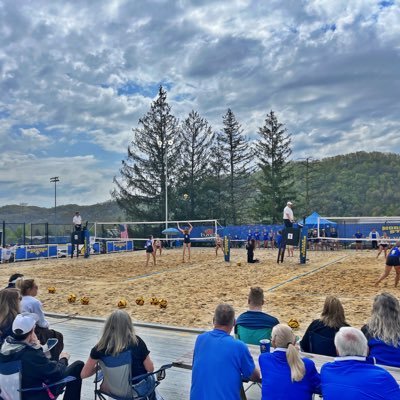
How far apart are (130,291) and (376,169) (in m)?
70.0

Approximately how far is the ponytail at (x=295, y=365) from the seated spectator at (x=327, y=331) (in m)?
0.99

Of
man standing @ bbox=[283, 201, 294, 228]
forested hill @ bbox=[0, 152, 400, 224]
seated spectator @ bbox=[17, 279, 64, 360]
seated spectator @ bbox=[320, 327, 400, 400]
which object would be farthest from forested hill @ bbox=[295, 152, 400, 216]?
seated spectator @ bbox=[320, 327, 400, 400]

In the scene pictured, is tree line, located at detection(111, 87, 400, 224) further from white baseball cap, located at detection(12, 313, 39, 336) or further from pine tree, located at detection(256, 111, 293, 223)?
white baseball cap, located at detection(12, 313, 39, 336)

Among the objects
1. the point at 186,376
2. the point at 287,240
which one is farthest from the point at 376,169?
the point at 186,376

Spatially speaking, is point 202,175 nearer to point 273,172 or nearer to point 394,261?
point 273,172

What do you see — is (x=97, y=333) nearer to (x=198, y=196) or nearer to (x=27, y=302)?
(x=27, y=302)

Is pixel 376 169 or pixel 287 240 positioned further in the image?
pixel 376 169

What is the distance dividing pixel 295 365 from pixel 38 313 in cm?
286

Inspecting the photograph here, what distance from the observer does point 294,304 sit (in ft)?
24.3

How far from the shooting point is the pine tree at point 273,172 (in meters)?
39.3

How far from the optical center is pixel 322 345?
327cm

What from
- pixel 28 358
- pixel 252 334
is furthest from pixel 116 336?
pixel 252 334

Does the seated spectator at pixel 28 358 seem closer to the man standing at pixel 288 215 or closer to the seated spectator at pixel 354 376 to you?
the seated spectator at pixel 354 376

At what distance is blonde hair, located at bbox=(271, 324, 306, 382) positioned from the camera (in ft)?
7.70
